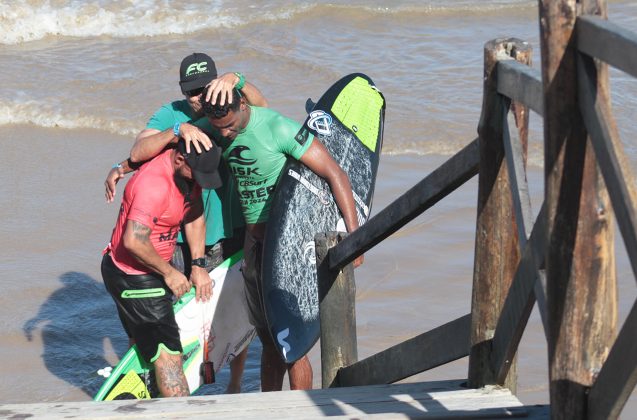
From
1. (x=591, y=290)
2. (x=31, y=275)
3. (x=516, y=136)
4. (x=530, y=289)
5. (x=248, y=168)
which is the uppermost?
(x=516, y=136)

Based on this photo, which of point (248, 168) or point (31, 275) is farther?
point (31, 275)

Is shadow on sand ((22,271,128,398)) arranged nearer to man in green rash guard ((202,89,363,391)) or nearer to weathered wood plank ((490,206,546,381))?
man in green rash guard ((202,89,363,391))

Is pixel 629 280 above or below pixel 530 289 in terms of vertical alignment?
below

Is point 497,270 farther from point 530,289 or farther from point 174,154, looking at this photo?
point 174,154

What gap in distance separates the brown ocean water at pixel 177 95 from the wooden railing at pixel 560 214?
7.46 ft

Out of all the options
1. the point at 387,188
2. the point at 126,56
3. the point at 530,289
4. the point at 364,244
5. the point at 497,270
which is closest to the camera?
the point at 530,289

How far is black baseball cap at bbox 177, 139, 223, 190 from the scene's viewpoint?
474cm

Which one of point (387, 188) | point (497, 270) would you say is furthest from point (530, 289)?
point (387, 188)

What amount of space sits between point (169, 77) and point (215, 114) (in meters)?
7.70

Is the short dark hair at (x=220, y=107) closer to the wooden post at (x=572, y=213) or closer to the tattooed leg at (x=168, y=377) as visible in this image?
the tattooed leg at (x=168, y=377)

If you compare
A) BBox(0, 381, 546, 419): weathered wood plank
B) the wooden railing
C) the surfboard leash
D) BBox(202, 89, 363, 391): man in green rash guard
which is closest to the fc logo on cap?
BBox(202, 89, 363, 391): man in green rash guard

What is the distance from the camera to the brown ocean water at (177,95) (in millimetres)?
6164

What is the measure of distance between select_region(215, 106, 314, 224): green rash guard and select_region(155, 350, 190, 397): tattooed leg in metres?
0.98

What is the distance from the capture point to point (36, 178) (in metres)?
8.79
